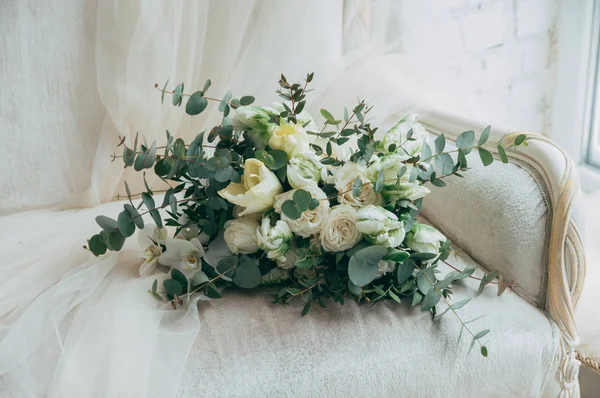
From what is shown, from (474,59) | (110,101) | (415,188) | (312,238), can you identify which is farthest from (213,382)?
(474,59)

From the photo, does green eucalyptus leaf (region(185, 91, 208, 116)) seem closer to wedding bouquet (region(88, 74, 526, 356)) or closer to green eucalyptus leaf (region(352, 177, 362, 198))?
wedding bouquet (region(88, 74, 526, 356))

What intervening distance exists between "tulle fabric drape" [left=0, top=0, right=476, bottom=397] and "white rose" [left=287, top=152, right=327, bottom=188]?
8.5 inches

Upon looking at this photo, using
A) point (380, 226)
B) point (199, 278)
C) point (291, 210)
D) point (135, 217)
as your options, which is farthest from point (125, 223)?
point (380, 226)

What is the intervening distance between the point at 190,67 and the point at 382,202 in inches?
19.9

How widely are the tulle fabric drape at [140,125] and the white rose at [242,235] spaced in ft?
0.33

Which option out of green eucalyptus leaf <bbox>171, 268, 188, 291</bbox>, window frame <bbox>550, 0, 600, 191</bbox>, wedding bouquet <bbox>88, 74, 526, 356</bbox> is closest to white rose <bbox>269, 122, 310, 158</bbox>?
wedding bouquet <bbox>88, 74, 526, 356</bbox>

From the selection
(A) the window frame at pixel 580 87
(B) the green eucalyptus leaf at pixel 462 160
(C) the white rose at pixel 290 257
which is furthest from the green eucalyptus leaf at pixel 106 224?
(A) the window frame at pixel 580 87

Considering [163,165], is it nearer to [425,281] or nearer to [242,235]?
[242,235]

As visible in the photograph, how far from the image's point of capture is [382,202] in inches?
32.0

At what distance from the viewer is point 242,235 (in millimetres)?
810

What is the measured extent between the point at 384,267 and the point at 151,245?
0.34 metres

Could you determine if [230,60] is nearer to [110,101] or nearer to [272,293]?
[110,101]

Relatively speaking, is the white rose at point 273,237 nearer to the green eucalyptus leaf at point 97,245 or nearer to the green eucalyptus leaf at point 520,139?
the green eucalyptus leaf at point 97,245

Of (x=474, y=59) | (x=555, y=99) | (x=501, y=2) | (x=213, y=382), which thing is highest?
(x=501, y=2)
